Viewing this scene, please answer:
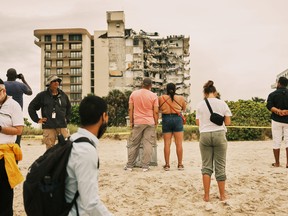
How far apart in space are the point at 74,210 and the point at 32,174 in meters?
0.34

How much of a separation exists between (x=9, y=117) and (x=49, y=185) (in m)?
2.16

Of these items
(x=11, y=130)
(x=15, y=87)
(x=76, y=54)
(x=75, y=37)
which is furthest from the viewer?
(x=76, y=54)

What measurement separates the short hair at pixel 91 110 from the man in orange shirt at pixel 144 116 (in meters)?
5.70

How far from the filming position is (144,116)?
26.8 ft

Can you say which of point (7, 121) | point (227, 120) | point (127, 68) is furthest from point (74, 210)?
point (127, 68)

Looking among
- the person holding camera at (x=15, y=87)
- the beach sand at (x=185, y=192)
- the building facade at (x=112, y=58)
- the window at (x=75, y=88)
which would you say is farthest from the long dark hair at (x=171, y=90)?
the window at (x=75, y=88)

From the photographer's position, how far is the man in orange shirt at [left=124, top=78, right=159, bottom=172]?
816 cm

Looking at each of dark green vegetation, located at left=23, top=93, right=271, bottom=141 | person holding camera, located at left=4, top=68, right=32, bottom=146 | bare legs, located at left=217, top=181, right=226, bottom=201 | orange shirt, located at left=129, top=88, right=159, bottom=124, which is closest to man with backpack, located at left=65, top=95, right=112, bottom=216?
bare legs, located at left=217, top=181, right=226, bottom=201

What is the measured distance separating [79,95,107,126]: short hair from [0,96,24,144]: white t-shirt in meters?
1.97

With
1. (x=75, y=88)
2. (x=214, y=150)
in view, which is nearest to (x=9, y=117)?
(x=214, y=150)

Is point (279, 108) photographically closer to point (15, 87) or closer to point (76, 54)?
point (15, 87)

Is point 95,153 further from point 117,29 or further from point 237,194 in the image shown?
point 117,29

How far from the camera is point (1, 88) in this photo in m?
4.15

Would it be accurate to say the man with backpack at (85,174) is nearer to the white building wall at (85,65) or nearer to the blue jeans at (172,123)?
the blue jeans at (172,123)
